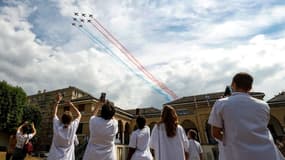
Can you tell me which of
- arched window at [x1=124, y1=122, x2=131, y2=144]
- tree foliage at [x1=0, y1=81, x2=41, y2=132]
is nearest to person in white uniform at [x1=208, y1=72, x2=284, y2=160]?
tree foliage at [x1=0, y1=81, x2=41, y2=132]

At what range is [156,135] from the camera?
4.55 m

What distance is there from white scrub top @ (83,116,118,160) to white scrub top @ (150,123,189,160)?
91 cm

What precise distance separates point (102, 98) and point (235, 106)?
2652 millimetres

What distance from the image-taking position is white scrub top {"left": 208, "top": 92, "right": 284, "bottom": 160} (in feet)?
8.90

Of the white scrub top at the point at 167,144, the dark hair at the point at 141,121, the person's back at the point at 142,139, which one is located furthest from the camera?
the dark hair at the point at 141,121

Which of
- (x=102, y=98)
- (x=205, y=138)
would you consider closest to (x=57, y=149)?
(x=102, y=98)

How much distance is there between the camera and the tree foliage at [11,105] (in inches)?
1396

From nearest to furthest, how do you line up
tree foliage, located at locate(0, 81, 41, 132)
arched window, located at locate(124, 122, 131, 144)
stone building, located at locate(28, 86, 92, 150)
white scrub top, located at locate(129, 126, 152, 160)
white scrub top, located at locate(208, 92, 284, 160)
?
1. white scrub top, located at locate(208, 92, 284, 160)
2. white scrub top, located at locate(129, 126, 152, 160)
3. tree foliage, located at locate(0, 81, 41, 132)
4. arched window, located at locate(124, 122, 131, 144)
5. stone building, located at locate(28, 86, 92, 150)

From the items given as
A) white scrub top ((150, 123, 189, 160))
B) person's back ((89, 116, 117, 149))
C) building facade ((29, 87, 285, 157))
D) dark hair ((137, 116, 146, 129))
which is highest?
building facade ((29, 87, 285, 157))

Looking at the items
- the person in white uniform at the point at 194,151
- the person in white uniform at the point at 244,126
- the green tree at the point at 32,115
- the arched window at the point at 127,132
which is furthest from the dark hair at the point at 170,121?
the arched window at the point at 127,132

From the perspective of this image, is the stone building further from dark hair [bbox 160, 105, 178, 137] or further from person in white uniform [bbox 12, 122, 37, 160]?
dark hair [bbox 160, 105, 178, 137]

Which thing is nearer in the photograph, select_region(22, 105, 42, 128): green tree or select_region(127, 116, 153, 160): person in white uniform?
select_region(127, 116, 153, 160): person in white uniform

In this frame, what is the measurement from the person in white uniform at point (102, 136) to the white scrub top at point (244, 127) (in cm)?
232

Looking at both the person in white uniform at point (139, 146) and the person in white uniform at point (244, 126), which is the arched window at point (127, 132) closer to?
the person in white uniform at point (139, 146)
